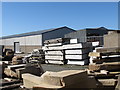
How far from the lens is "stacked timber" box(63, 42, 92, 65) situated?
812 cm

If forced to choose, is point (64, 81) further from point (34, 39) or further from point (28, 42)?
point (28, 42)

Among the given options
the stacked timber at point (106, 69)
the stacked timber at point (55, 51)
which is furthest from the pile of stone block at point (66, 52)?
the stacked timber at point (106, 69)

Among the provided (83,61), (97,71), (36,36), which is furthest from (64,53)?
(36,36)

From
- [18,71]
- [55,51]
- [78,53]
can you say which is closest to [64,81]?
[18,71]

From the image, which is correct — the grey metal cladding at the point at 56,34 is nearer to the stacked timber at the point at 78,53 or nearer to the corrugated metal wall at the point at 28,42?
the corrugated metal wall at the point at 28,42

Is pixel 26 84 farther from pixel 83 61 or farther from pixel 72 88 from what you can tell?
pixel 83 61

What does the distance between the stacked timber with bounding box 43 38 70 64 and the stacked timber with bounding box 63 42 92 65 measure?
0.56m

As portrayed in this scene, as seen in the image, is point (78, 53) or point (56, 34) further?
point (56, 34)

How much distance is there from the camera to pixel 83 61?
813 cm

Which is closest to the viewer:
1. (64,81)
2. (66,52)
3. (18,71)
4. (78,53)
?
(64,81)

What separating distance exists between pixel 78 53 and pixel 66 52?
0.99 m

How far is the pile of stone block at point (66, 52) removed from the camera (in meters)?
8.18

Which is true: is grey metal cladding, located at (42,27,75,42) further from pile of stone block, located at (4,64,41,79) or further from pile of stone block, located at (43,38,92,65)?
pile of stone block, located at (4,64,41,79)

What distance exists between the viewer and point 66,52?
355 inches
